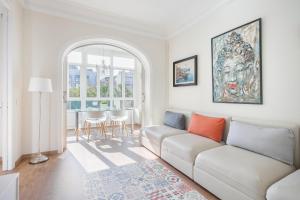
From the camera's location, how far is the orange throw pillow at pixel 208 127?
2602 mm

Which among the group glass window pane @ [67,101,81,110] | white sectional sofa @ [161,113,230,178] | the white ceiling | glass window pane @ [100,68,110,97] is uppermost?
the white ceiling

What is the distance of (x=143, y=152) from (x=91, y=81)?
3865 millimetres

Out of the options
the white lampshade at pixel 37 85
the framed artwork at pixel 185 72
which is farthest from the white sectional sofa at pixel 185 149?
the white lampshade at pixel 37 85

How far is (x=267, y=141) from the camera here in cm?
188

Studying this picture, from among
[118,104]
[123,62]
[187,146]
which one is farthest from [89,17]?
[118,104]

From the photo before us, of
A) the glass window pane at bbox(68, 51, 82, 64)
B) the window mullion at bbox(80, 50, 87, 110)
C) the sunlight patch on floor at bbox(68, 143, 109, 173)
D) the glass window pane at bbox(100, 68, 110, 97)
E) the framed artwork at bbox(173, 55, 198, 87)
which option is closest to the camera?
the sunlight patch on floor at bbox(68, 143, 109, 173)

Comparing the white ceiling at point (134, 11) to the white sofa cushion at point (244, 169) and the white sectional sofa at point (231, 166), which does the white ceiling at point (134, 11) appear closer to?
the white sectional sofa at point (231, 166)

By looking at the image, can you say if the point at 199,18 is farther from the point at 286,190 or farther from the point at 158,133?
the point at 286,190

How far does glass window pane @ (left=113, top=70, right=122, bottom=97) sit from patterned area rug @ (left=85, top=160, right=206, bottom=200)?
4.15 metres

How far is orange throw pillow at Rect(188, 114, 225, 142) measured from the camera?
260cm

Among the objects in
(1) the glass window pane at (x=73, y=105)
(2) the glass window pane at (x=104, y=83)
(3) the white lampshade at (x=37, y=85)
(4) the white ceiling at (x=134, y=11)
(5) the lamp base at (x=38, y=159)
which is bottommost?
(5) the lamp base at (x=38, y=159)

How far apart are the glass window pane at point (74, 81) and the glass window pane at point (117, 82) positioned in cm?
136

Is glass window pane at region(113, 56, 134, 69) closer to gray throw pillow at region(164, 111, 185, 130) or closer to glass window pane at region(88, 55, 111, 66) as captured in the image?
glass window pane at region(88, 55, 111, 66)

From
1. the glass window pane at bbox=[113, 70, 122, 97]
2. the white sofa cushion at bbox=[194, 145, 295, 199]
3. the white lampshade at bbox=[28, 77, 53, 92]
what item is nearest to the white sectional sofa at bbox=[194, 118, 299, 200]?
the white sofa cushion at bbox=[194, 145, 295, 199]
